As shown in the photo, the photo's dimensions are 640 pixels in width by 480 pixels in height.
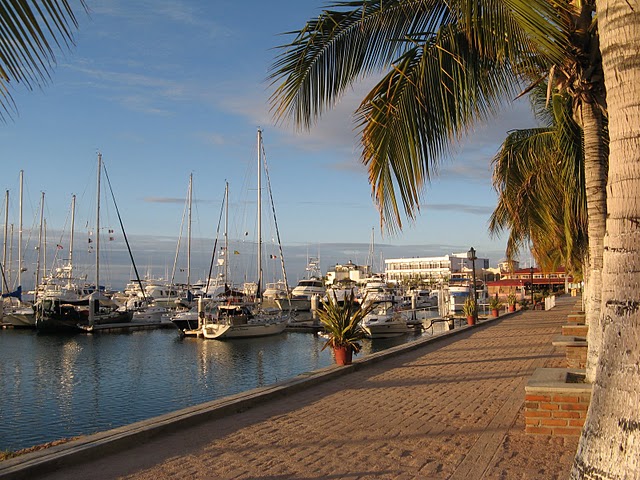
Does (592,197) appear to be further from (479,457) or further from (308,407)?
(308,407)

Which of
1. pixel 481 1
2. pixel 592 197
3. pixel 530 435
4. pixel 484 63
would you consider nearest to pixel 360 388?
pixel 530 435

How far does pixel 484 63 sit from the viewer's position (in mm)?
7051

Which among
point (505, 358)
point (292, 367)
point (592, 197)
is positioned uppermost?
point (592, 197)

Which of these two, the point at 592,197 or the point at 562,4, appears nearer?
the point at 562,4

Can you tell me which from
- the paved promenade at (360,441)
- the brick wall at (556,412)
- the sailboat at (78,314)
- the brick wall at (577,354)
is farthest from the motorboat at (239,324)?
the brick wall at (556,412)

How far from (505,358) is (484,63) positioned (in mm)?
9733

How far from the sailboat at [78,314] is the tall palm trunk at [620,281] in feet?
161

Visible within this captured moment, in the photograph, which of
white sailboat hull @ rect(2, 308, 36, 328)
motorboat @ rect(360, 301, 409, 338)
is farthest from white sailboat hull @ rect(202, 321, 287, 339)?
white sailboat hull @ rect(2, 308, 36, 328)

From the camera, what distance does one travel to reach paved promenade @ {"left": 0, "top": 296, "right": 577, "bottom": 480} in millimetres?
5816

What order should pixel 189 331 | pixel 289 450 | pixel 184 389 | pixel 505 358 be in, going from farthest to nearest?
pixel 189 331 → pixel 184 389 → pixel 505 358 → pixel 289 450

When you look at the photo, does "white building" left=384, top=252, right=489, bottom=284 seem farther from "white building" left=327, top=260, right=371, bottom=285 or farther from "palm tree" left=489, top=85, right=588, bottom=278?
"palm tree" left=489, top=85, right=588, bottom=278

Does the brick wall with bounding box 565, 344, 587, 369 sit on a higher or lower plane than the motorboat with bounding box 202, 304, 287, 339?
higher

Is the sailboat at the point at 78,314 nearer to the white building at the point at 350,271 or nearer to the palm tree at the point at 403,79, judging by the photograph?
the palm tree at the point at 403,79

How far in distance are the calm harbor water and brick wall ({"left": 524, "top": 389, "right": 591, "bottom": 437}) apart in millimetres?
13012
